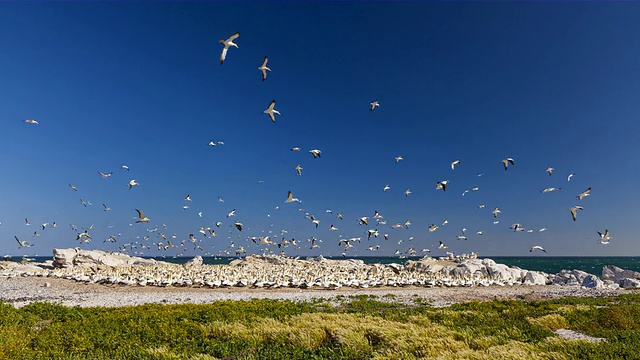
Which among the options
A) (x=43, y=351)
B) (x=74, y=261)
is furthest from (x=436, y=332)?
(x=74, y=261)

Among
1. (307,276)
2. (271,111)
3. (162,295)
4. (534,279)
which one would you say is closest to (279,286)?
(307,276)

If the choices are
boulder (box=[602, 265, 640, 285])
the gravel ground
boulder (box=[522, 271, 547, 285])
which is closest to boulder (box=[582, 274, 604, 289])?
Answer: boulder (box=[522, 271, 547, 285])

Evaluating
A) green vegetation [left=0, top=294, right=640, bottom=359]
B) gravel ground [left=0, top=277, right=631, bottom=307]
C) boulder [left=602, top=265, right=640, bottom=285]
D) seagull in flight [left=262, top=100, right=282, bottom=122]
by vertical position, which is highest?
seagull in flight [left=262, top=100, right=282, bottom=122]

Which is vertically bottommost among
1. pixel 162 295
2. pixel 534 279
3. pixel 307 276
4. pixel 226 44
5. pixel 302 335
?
pixel 162 295

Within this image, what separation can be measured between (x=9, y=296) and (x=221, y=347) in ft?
86.7

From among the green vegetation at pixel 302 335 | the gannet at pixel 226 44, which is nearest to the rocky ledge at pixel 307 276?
the green vegetation at pixel 302 335

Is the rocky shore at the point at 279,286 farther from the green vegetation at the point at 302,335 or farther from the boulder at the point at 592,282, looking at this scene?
the green vegetation at the point at 302,335

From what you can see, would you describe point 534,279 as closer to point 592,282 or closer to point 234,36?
point 592,282

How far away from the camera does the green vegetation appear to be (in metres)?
10.6

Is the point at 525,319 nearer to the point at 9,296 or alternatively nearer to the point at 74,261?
the point at 9,296

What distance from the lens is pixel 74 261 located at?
54938mm

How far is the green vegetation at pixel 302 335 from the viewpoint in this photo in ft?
34.8

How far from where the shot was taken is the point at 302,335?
12.7 m

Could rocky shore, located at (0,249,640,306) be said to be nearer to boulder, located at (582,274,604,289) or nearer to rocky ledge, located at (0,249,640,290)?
boulder, located at (582,274,604,289)
